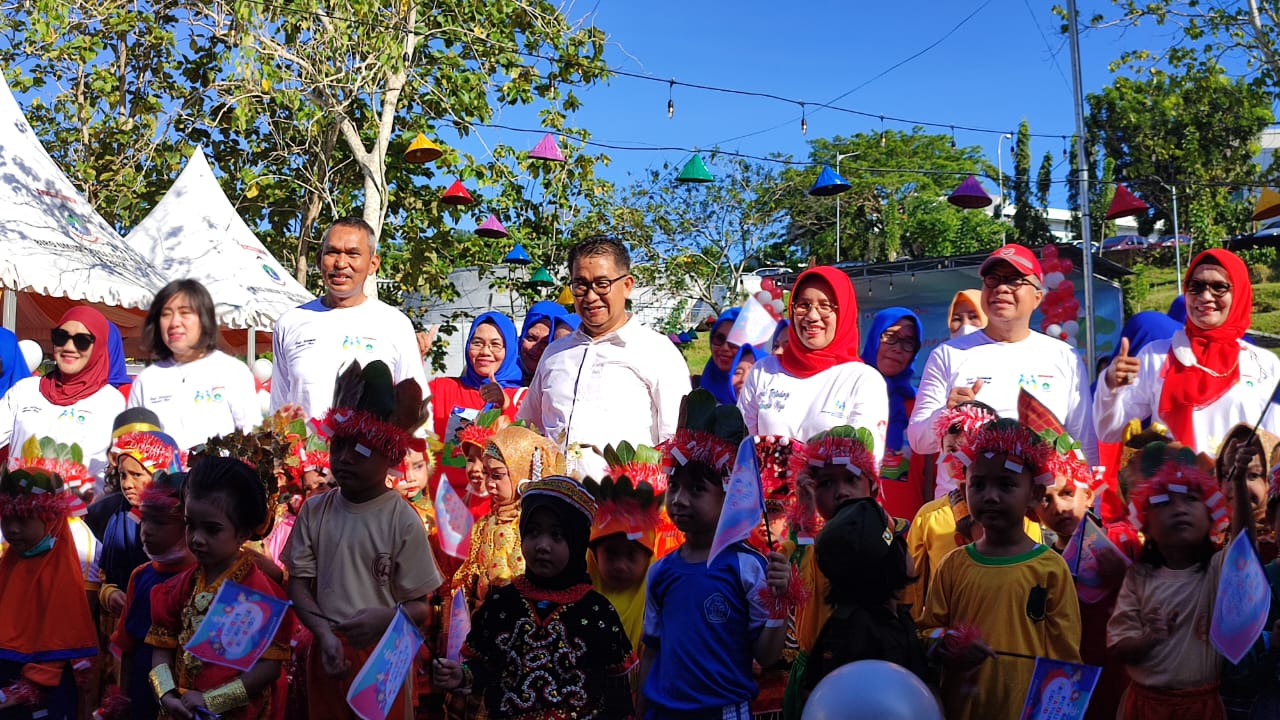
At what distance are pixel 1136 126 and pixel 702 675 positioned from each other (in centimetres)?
4178

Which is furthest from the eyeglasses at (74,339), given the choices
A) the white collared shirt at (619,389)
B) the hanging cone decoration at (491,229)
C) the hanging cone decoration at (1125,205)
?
the hanging cone decoration at (1125,205)

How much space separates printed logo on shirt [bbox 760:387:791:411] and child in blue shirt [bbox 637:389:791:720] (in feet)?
3.82

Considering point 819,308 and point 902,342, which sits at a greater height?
point 819,308

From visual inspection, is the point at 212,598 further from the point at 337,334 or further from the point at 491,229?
the point at 491,229

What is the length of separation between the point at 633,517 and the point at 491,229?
10.4 metres

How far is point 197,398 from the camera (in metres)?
5.34

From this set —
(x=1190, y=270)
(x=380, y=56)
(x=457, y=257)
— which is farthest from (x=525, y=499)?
(x=457, y=257)

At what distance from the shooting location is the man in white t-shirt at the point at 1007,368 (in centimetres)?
477

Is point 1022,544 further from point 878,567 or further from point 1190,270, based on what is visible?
point 1190,270

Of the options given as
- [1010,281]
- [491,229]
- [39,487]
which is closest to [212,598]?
[39,487]

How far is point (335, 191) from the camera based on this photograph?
15.4 m

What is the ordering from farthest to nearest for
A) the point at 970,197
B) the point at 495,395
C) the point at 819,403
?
the point at 970,197 → the point at 495,395 → the point at 819,403

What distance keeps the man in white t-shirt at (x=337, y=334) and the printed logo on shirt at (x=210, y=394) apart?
0.47 meters

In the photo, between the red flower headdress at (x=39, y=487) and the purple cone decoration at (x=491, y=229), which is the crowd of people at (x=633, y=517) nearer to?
the red flower headdress at (x=39, y=487)
